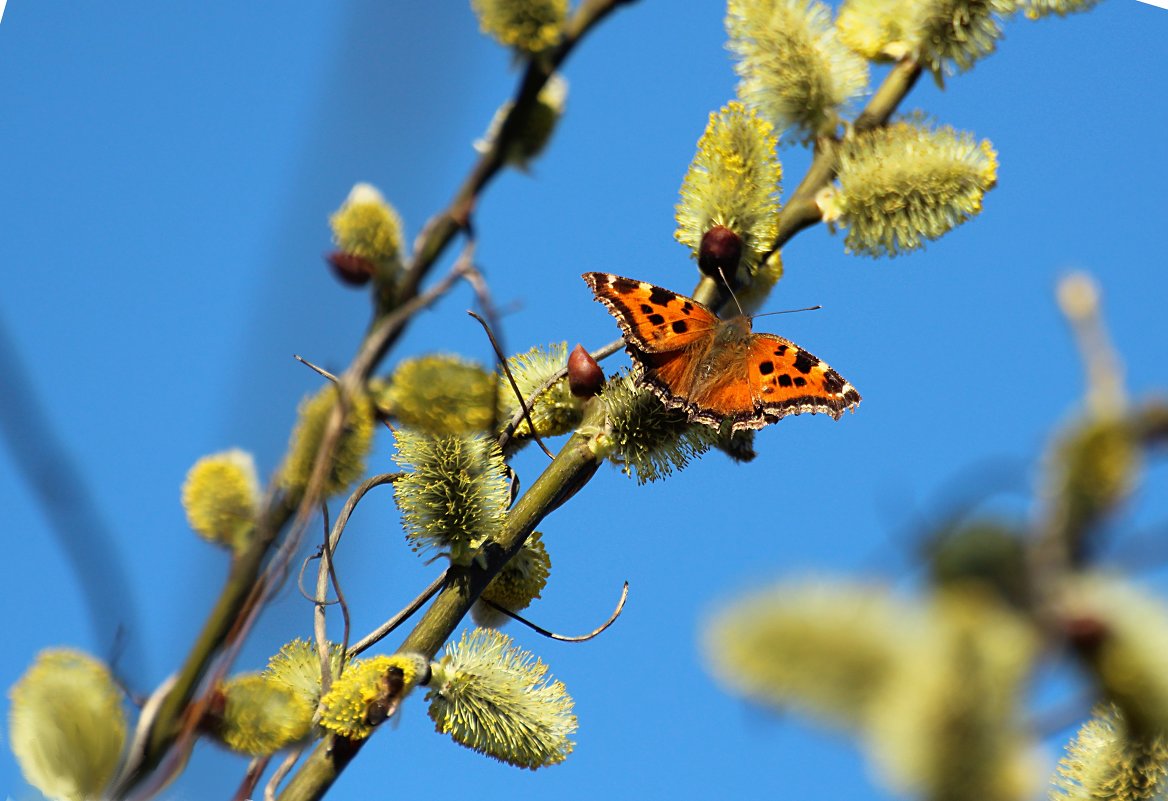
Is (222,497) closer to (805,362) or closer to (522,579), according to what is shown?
(522,579)

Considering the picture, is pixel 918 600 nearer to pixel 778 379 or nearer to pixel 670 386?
Answer: pixel 670 386

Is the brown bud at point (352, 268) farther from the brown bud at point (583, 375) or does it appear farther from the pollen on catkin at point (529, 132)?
the brown bud at point (583, 375)

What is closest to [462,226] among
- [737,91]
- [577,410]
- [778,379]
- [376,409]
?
[376,409]

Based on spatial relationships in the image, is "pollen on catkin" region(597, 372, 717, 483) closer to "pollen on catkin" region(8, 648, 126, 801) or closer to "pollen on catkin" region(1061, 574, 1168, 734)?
"pollen on catkin" region(8, 648, 126, 801)

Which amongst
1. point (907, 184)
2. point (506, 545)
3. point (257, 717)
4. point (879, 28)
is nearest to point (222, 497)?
point (257, 717)

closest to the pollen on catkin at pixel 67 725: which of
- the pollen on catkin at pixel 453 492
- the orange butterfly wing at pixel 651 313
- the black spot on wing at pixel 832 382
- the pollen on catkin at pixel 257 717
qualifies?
the pollen on catkin at pixel 257 717
